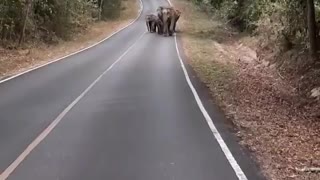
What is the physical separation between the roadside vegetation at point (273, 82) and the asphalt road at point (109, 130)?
664 millimetres

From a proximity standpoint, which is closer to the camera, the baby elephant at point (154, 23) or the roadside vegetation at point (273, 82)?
the roadside vegetation at point (273, 82)

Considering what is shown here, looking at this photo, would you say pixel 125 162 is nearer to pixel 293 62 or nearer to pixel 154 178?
pixel 154 178

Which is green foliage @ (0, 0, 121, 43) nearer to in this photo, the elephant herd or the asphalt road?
the elephant herd

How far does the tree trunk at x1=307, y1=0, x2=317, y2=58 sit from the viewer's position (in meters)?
18.2

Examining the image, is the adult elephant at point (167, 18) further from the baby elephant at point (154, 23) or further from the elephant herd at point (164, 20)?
the baby elephant at point (154, 23)

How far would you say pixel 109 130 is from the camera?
986 cm

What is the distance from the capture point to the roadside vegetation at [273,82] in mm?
8961

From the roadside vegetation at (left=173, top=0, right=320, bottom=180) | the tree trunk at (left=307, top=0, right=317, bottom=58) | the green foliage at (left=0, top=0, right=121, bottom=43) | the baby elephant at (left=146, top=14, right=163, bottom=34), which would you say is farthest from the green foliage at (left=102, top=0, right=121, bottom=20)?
the tree trunk at (left=307, top=0, right=317, bottom=58)

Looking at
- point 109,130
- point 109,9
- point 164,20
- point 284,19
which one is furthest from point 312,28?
point 109,9

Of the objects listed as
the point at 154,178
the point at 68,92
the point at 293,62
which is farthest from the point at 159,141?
the point at 293,62

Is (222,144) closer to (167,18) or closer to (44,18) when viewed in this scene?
(44,18)

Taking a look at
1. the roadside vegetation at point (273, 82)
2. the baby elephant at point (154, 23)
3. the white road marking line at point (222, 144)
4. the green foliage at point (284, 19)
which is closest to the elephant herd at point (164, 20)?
the baby elephant at point (154, 23)

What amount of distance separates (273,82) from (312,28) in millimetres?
3029

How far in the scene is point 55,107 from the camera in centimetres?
1211
